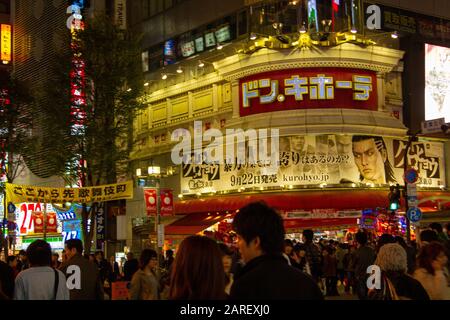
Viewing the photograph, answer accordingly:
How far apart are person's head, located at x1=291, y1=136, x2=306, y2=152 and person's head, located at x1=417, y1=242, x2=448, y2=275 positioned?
66.7 ft

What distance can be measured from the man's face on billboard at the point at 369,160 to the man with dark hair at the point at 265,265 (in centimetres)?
2365

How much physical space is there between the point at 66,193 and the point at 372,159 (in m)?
12.5

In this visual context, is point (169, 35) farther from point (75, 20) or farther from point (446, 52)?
point (446, 52)

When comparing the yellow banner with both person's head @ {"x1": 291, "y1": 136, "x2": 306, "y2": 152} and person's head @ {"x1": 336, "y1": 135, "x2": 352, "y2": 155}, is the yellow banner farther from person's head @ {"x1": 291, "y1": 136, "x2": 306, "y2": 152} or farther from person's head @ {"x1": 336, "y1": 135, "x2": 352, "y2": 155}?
person's head @ {"x1": 336, "y1": 135, "x2": 352, "y2": 155}

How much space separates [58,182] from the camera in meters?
43.2

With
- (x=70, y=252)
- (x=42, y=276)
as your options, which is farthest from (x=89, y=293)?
(x=42, y=276)

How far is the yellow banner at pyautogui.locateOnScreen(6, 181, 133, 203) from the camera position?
932 inches

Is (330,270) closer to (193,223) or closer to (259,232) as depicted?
(193,223)

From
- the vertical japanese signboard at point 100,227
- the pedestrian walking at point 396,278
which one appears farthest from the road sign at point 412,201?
the vertical japanese signboard at point 100,227

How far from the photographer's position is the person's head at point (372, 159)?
27547 mm

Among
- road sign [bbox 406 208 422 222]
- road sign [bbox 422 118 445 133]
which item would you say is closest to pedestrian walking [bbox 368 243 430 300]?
road sign [bbox 406 208 422 222]

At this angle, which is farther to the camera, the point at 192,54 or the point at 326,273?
the point at 192,54

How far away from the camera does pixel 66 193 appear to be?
24219 mm
